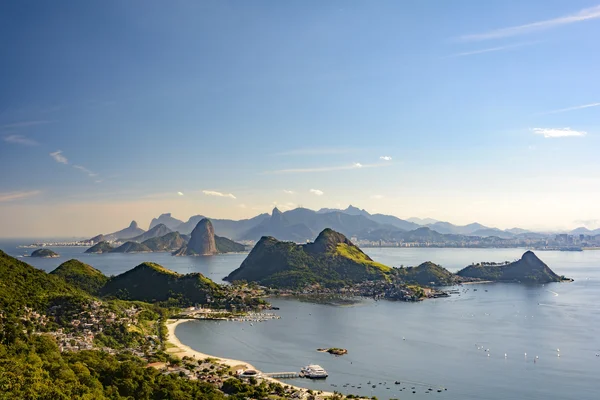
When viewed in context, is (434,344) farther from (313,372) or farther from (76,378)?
(76,378)

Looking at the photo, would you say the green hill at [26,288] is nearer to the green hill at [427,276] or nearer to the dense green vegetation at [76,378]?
the dense green vegetation at [76,378]

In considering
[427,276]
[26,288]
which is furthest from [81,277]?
[427,276]

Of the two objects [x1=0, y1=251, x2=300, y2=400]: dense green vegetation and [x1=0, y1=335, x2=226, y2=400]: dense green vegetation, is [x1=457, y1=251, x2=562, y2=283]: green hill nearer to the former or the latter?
[x1=0, y1=251, x2=300, y2=400]: dense green vegetation

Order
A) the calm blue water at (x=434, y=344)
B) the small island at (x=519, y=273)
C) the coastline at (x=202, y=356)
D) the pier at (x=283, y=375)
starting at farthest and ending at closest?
1. the small island at (x=519, y=273)
2. the pier at (x=283, y=375)
3. the calm blue water at (x=434, y=344)
4. the coastline at (x=202, y=356)

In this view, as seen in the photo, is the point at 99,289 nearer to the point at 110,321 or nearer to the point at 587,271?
the point at 110,321

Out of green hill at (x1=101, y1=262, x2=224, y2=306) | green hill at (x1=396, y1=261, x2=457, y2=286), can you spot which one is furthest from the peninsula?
green hill at (x1=101, y1=262, x2=224, y2=306)

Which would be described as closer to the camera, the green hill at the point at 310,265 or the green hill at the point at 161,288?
the green hill at the point at 161,288

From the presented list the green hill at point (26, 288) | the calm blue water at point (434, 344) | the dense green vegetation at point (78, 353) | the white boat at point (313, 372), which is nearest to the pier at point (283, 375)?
the white boat at point (313, 372)

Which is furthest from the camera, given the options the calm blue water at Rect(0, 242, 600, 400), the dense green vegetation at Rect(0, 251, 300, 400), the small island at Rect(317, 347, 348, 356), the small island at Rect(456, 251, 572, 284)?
the small island at Rect(456, 251, 572, 284)
